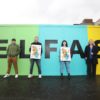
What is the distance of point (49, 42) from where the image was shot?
517 inches

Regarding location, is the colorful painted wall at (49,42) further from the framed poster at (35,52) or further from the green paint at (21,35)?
the framed poster at (35,52)

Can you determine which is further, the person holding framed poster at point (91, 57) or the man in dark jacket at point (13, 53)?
the person holding framed poster at point (91, 57)

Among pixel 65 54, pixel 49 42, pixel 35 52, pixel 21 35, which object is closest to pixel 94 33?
pixel 65 54

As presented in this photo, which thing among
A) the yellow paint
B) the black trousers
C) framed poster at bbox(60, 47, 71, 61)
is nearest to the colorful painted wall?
the yellow paint

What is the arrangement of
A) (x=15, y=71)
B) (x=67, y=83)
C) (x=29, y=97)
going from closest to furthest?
(x=29, y=97) → (x=67, y=83) → (x=15, y=71)

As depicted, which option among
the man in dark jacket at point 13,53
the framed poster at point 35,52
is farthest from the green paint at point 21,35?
the framed poster at point 35,52

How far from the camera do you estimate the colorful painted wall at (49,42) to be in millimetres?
13000

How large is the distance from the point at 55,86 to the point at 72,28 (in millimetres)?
4360

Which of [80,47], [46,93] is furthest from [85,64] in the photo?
[46,93]

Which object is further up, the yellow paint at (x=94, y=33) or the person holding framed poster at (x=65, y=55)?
the yellow paint at (x=94, y=33)

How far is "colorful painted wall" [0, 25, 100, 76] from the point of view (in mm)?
13000

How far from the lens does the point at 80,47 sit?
43.3 feet

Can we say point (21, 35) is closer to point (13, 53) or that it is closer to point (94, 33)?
point (13, 53)

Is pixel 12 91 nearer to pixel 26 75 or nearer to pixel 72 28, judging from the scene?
pixel 26 75
